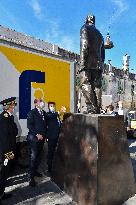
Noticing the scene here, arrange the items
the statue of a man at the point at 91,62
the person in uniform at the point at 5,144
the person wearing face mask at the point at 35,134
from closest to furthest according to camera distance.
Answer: the person in uniform at the point at 5,144 < the statue of a man at the point at 91,62 < the person wearing face mask at the point at 35,134

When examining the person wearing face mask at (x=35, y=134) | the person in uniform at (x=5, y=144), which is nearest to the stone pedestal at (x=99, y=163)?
the person wearing face mask at (x=35, y=134)

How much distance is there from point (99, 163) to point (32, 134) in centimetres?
184

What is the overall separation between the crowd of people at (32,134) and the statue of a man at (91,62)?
1.09 meters

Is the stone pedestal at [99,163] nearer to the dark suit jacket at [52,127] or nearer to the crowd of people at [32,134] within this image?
the crowd of people at [32,134]

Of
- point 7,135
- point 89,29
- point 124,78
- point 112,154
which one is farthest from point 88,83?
point 124,78

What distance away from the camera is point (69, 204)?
197 inches

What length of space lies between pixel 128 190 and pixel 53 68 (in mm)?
3775

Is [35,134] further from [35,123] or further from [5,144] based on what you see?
[5,144]

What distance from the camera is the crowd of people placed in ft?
16.3

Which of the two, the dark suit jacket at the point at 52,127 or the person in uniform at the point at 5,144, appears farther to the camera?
the dark suit jacket at the point at 52,127

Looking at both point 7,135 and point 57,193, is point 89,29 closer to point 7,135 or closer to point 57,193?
point 7,135

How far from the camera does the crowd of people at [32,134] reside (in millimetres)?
4953

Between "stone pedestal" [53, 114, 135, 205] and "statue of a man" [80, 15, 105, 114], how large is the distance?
1.92ft

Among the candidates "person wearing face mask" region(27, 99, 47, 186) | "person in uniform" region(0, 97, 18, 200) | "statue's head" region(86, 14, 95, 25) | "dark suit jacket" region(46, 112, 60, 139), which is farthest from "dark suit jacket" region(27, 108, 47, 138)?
"statue's head" region(86, 14, 95, 25)
